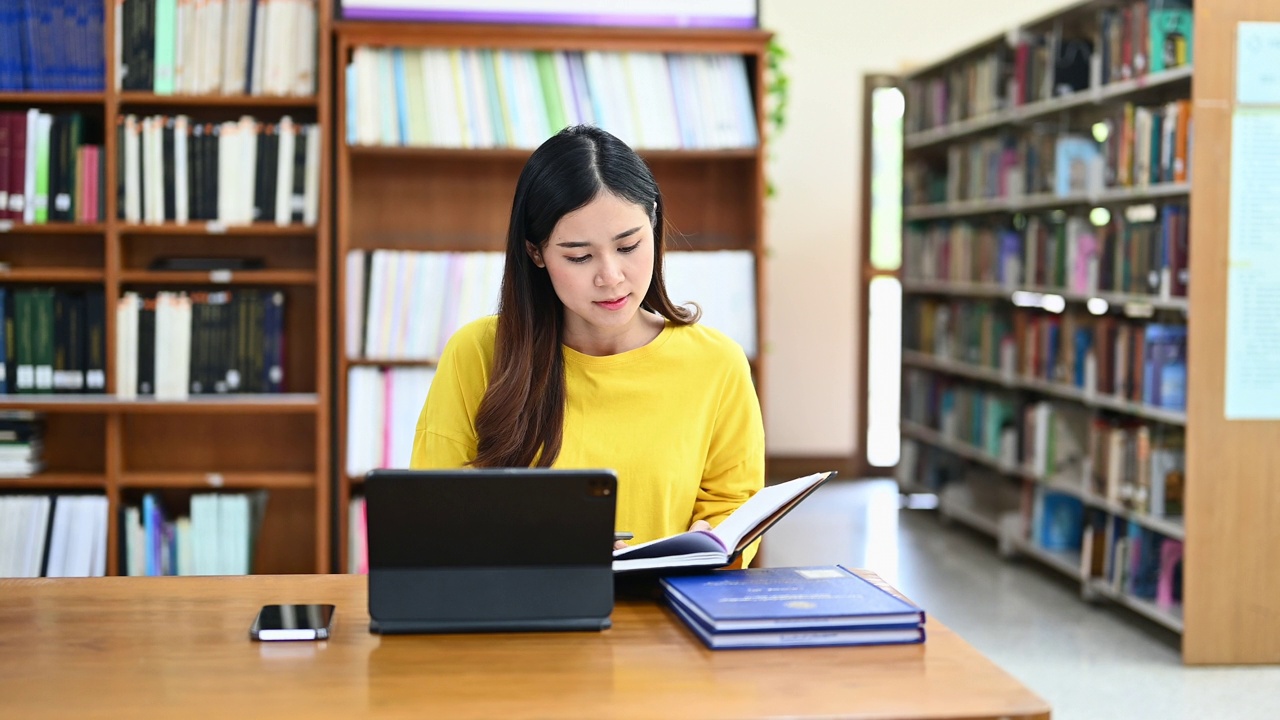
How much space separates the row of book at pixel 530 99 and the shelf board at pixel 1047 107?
4.81 feet

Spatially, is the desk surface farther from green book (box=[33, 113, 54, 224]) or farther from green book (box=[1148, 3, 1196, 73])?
green book (box=[1148, 3, 1196, 73])

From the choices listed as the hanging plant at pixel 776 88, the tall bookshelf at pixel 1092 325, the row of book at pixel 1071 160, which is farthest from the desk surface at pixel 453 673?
the hanging plant at pixel 776 88

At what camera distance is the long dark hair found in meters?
1.86

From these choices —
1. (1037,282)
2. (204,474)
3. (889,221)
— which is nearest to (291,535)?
(204,474)

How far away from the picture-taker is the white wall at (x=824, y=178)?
7.20 meters

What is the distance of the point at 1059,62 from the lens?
4941 mm

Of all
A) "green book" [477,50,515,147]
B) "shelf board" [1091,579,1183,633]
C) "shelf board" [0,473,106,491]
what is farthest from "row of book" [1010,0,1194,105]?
"shelf board" [0,473,106,491]

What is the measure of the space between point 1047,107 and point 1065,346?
954 mm

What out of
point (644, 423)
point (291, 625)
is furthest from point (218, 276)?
point (291, 625)

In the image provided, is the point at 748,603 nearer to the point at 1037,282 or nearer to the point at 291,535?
the point at 291,535

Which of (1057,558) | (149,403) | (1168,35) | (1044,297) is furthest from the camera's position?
(1044,297)

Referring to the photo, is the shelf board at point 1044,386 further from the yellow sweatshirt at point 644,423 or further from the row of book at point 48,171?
the row of book at point 48,171

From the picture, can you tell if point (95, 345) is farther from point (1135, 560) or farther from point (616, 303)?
point (1135, 560)

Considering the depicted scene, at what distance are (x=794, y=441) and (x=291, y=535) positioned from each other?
397cm
